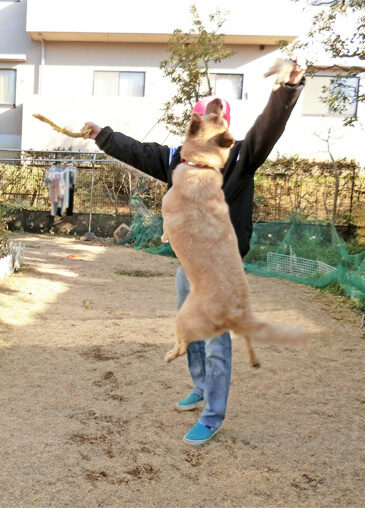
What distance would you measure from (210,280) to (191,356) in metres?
1.34

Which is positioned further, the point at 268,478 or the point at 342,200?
the point at 342,200

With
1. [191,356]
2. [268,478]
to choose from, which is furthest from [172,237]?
[268,478]

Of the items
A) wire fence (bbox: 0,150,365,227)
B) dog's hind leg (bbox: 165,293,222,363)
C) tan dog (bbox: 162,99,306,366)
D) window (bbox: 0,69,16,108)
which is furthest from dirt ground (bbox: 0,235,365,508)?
window (bbox: 0,69,16,108)

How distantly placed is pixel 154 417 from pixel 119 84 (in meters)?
14.2

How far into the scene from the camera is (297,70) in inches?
84.0

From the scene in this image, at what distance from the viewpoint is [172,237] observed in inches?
86.3

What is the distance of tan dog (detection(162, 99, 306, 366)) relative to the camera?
6.95 feet

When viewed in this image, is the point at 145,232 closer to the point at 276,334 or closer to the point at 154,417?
the point at 154,417

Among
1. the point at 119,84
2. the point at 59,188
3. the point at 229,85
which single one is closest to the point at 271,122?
the point at 59,188

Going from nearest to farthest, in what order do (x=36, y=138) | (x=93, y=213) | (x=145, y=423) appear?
(x=145, y=423)
(x=93, y=213)
(x=36, y=138)

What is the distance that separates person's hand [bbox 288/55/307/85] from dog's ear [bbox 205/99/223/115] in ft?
1.07

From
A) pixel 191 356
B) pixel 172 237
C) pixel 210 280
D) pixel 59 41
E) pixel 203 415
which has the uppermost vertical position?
pixel 59 41

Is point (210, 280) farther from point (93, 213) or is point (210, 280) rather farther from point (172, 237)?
point (93, 213)

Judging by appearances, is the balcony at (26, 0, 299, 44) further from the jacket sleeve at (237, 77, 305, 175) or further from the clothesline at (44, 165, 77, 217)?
the jacket sleeve at (237, 77, 305, 175)
